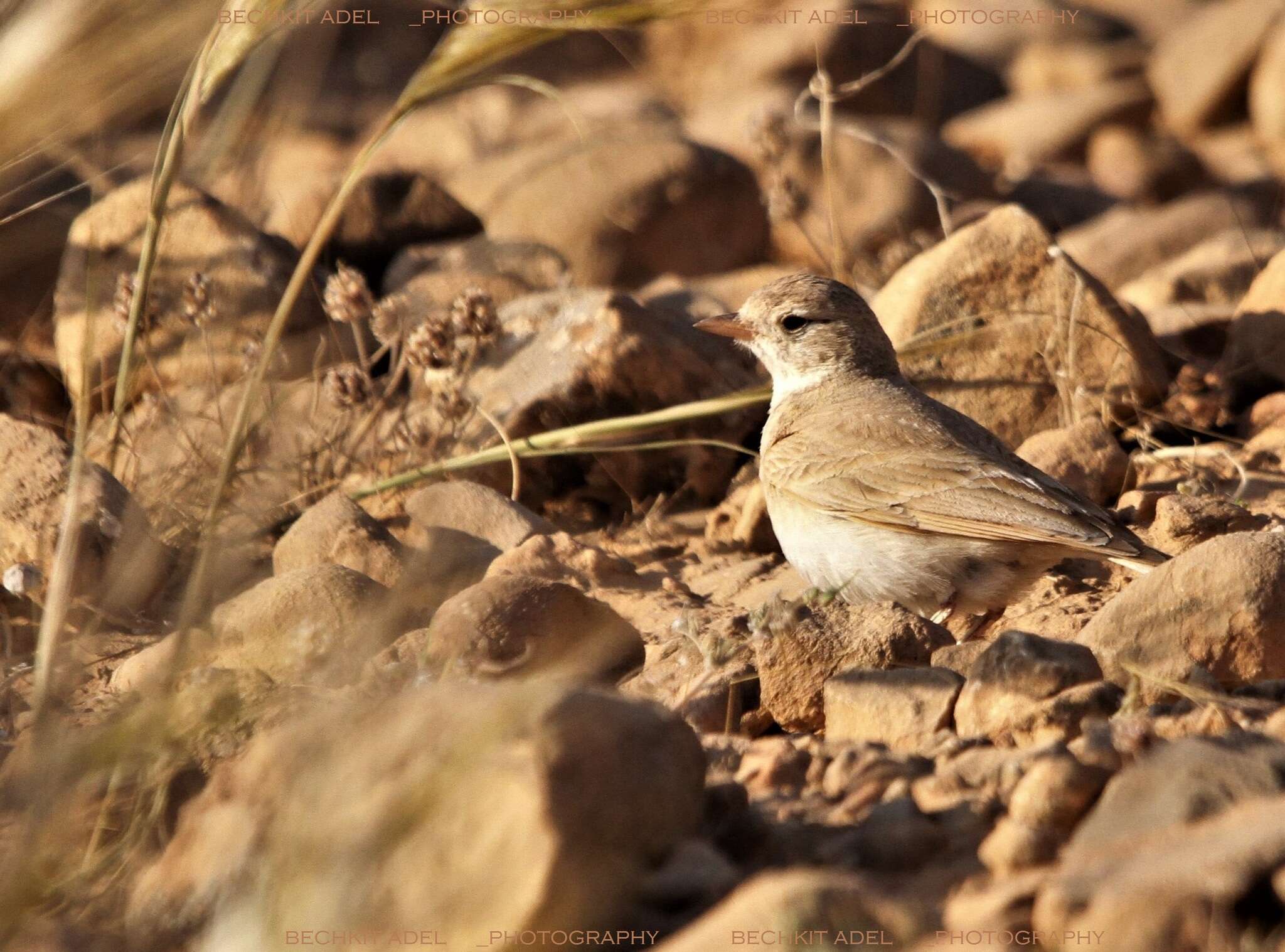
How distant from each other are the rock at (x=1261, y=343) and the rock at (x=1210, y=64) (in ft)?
22.3

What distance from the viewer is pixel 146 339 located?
216 inches

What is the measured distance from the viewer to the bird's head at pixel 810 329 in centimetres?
608

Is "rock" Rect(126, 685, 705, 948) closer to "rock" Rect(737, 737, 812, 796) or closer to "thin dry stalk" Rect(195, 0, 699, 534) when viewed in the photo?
"rock" Rect(737, 737, 812, 796)

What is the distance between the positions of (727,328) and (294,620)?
87.6 inches

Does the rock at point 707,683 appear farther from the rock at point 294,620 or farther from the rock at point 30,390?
the rock at point 30,390

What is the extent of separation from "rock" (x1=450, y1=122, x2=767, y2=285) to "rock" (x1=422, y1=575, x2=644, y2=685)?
460cm

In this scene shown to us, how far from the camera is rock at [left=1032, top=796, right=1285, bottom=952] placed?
104 inches

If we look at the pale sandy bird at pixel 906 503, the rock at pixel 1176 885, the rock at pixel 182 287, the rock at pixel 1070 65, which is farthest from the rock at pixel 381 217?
the rock at pixel 1070 65

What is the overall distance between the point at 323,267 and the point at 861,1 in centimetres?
752

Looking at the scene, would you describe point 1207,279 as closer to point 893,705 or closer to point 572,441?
point 572,441

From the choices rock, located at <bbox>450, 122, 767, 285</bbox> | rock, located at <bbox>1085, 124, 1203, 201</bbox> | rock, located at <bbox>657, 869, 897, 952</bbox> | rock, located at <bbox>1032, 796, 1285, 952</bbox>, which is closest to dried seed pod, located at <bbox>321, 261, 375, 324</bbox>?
rock, located at <bbox>450, 122, 767, 285</bbox>

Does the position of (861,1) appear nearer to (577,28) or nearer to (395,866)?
(577,28)

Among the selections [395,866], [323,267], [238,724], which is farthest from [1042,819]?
[323,267]

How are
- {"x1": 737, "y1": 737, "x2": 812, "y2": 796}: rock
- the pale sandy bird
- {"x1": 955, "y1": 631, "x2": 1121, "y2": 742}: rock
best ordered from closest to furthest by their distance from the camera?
1. {"x1": 737, "y1": 737, "x2": 812, "y2": 796}: rock
2. {"x1": 955, "y1": 631, "x2": 1121, "y2": 742}: rock
3. the pale sandy bird
